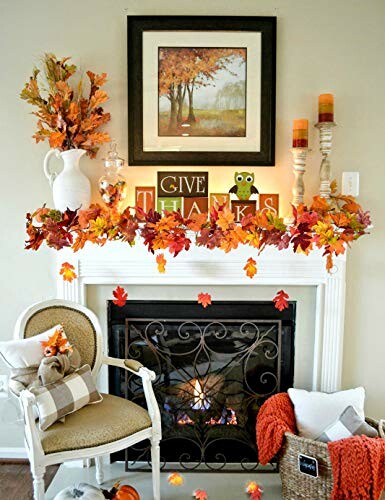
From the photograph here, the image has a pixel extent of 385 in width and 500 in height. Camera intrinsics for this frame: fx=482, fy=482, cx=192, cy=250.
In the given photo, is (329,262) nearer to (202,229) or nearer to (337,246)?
(337,246)

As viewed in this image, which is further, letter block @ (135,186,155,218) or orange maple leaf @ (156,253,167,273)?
letter block @ (135,186,155,218)

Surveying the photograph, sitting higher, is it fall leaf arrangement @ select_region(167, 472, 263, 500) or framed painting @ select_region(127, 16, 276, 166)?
framed painting @ select_region(127, 16, 276, 166)

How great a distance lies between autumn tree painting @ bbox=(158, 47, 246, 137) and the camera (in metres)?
2.39

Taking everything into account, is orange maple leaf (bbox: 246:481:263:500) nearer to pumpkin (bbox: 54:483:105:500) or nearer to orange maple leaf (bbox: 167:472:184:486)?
orange maple leaf (bbox: 167:472:184:486)

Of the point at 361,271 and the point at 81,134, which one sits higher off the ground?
the point at 81,134

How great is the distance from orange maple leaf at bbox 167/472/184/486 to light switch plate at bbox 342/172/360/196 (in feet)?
5.49

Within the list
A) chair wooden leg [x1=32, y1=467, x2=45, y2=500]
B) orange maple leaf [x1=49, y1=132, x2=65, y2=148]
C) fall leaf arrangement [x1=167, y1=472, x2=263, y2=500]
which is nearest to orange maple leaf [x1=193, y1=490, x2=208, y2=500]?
fall leaf arrangement [x1=167, y1=472, x2=263, y2=500]

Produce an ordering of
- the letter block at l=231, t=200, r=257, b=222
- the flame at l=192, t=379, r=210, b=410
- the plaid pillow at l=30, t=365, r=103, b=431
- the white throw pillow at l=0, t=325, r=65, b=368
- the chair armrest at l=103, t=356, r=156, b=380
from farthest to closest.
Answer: the flame at l=192, t=379, r=210, b=410, the letter block at l=231, t=200, r=257, b=222, the chair armrest at l=103, t=356, r=156, b=380, the white throw pillow at l=0, t=325, r=65, b=368, the plaid pillow at l=30, t=365, r=103, b=431

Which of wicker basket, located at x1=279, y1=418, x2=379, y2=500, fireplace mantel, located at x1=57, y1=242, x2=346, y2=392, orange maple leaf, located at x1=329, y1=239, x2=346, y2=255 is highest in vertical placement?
orange maple leaf, located at x1=329, y1=239, x2=346, y2=255

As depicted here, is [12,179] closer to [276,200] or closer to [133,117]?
[133,117]

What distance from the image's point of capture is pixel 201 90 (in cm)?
240

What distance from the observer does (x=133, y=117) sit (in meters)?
2.41

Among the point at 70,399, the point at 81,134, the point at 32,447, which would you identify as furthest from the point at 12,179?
the point at 32,447

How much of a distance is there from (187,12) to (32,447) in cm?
209
